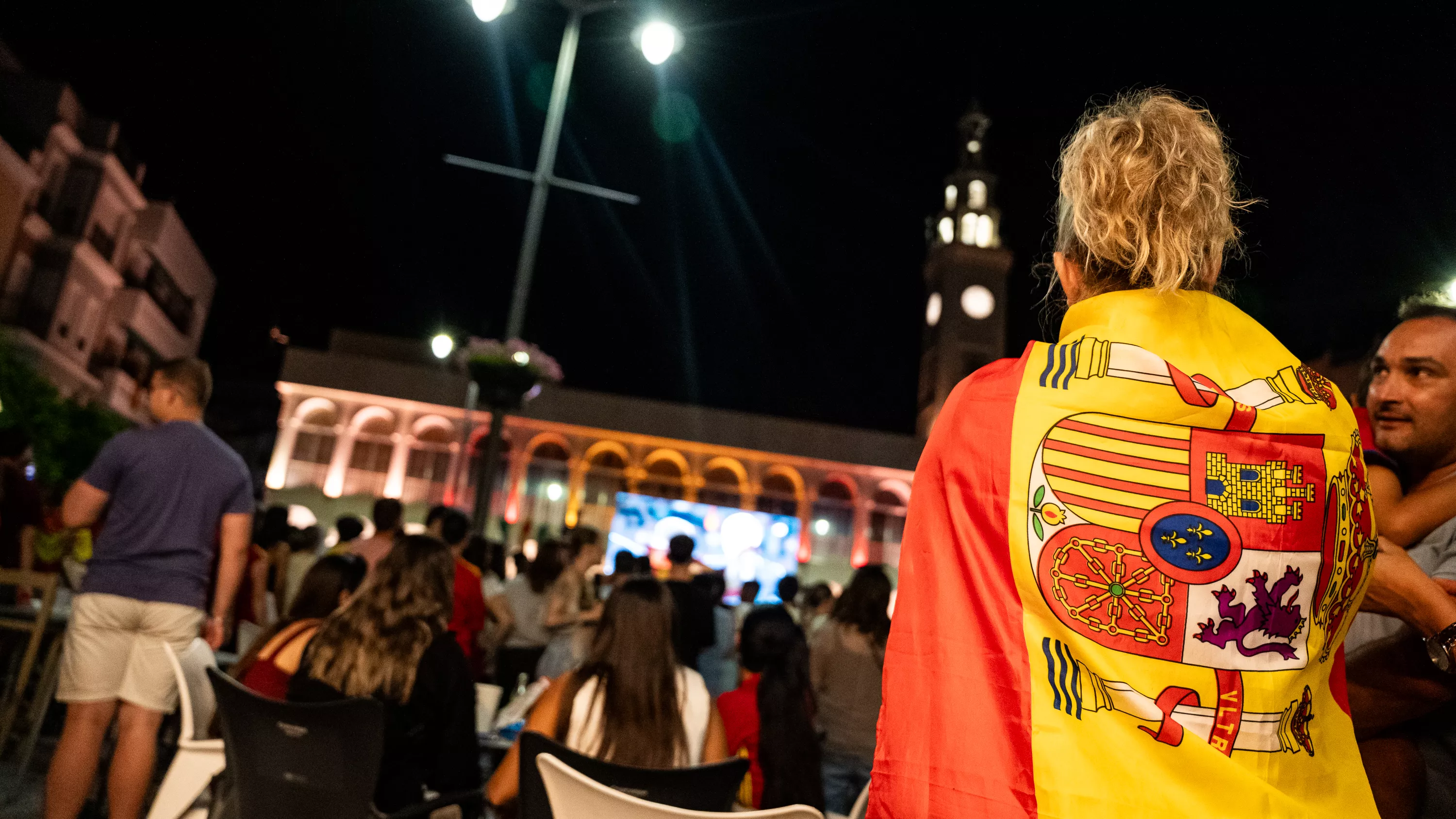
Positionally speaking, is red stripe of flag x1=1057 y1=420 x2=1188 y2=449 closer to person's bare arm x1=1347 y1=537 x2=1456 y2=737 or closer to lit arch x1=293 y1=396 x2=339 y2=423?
person's bare arm x1=1347 y1=537 x2=1456 y2=737

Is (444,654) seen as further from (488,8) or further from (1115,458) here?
(488,8)

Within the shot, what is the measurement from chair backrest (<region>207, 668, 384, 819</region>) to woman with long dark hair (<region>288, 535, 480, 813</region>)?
0.34 metres

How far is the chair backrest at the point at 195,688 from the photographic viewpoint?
332 cm

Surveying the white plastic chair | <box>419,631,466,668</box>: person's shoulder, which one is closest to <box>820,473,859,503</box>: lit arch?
<box>419,631,466,668</box>: person's shoulder

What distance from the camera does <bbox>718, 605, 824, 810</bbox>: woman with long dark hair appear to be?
3.80 meters

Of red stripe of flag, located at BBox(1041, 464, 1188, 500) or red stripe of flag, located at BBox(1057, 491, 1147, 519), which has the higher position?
red stripe of flag, located at BBox(1041, 464, 1188, 500)

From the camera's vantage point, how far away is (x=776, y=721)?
385cm

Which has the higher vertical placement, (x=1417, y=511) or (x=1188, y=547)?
(x=1417, y=511)

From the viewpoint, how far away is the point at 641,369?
1590 inches

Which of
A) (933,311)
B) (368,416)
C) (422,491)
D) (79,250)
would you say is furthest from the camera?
(933,311)

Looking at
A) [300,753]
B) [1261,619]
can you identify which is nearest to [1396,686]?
[1261,619]

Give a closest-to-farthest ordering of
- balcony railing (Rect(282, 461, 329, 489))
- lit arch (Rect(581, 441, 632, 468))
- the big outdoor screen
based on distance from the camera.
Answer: the big outdoor screen → balcony railing (Rect(282, 461, 329, 489)) → lit arch (Rect(581, 441, 632, 468))

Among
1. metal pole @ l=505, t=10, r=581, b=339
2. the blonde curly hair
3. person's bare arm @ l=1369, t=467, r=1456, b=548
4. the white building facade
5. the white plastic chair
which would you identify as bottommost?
the white plastic chair

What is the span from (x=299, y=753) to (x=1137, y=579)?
244 centimetres
